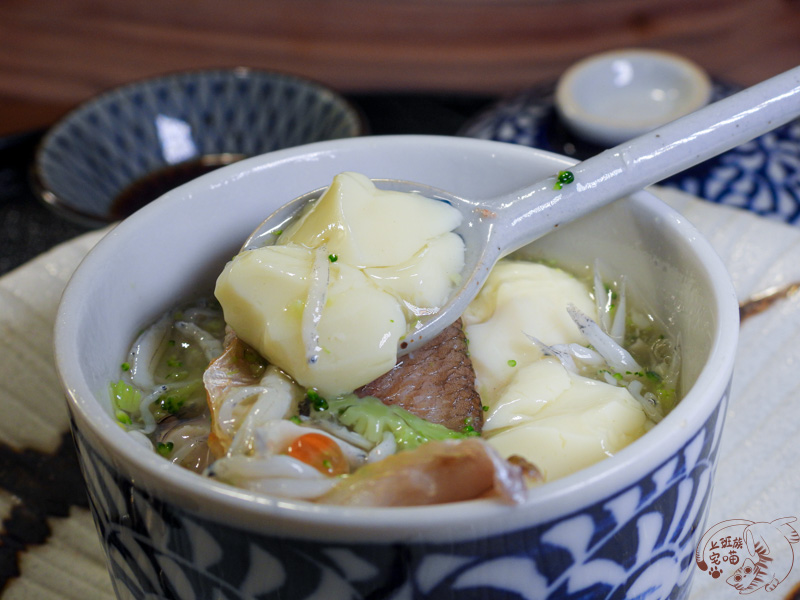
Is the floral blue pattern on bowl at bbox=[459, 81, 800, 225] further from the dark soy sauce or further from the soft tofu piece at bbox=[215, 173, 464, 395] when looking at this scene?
the soft tofu piece at bbox=[215, 173, 464, 395]

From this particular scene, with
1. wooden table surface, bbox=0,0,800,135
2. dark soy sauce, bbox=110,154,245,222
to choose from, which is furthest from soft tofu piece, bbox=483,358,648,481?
wooden table surface, bbox=0,0,800,135

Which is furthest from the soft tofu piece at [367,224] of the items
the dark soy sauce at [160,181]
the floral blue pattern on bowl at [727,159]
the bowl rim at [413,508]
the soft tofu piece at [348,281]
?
the dark soy sauce at [160,181]

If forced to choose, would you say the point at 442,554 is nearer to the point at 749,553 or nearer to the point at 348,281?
the point at 348,281

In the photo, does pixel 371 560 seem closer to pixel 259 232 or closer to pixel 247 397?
pixel 247 397

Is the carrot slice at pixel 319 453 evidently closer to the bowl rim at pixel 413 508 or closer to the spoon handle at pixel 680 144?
the bowl rim at pixel 413 508

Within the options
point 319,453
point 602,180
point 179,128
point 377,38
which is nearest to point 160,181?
point 179,128

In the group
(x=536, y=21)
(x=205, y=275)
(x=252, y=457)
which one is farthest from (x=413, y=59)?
(x=252, y=457)
